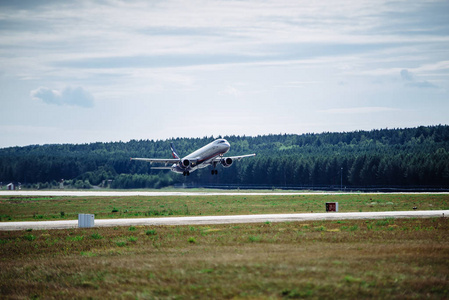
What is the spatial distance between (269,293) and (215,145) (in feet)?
229

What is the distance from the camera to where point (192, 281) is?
2422 cm

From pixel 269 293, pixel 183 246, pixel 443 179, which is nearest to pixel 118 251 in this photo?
pixel 183 246

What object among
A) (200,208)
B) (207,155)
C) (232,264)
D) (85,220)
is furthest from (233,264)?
(207,155)

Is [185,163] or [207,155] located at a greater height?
[207,155]

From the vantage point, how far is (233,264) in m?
25.9

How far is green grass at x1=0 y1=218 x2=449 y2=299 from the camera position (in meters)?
22.6

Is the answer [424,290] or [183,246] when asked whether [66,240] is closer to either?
[183,246]

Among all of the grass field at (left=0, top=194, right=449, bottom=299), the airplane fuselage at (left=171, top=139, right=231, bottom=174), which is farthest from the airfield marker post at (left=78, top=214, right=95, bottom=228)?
the airplane fuselage at (left=171, top=139, right=231, bottom=174)

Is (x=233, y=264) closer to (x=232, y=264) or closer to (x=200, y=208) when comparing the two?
(x=232, y=264)

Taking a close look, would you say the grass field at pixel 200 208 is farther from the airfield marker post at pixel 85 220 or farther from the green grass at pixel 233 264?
the green grass at pixel 233 264

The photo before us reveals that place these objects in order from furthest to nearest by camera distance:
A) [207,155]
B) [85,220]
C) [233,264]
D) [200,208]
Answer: [207,155] → [200,208] → [85,220] → [233,264]

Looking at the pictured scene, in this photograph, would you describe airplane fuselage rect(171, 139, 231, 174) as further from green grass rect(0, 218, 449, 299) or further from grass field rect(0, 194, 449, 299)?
green grass rect(0, 218, 449, 299)

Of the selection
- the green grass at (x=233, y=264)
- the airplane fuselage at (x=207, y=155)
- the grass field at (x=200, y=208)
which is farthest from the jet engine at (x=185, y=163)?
the green grass at (x=233, y=264)

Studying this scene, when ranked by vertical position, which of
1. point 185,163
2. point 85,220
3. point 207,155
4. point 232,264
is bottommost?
point 232,264
